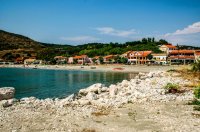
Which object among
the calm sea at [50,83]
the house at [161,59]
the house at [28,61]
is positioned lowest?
the calm sea at [50,83]

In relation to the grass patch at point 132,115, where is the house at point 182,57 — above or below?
above

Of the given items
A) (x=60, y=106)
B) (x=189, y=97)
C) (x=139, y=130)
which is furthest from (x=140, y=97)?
(x=139, y=130)

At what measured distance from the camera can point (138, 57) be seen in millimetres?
136000

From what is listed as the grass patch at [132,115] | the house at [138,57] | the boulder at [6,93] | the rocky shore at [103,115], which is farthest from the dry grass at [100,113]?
the house at [138,57]

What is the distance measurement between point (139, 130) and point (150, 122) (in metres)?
1.54

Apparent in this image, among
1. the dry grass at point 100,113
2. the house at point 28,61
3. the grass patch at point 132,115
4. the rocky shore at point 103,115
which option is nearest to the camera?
the rocky shore at point 103,115

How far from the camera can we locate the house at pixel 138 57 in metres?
133

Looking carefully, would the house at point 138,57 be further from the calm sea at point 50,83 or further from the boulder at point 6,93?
the boulder at point 6,93

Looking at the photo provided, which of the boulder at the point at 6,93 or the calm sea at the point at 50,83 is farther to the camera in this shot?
the calm sea at the point at 50,83

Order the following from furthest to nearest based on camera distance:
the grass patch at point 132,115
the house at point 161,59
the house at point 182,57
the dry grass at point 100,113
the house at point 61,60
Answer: the house at point 61,60 → the house at point 161,59 → the house at point 182,57 → the dry grass at point 100,113 → the grass patch at point 132,115

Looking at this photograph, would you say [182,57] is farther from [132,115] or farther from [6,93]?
[132,115]

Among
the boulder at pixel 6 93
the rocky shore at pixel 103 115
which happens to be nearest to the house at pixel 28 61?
the boulder at pixel 6 93

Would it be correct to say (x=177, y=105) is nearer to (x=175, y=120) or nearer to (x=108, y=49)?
(x=175, y=120)

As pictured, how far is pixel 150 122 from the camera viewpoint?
14.7 m
